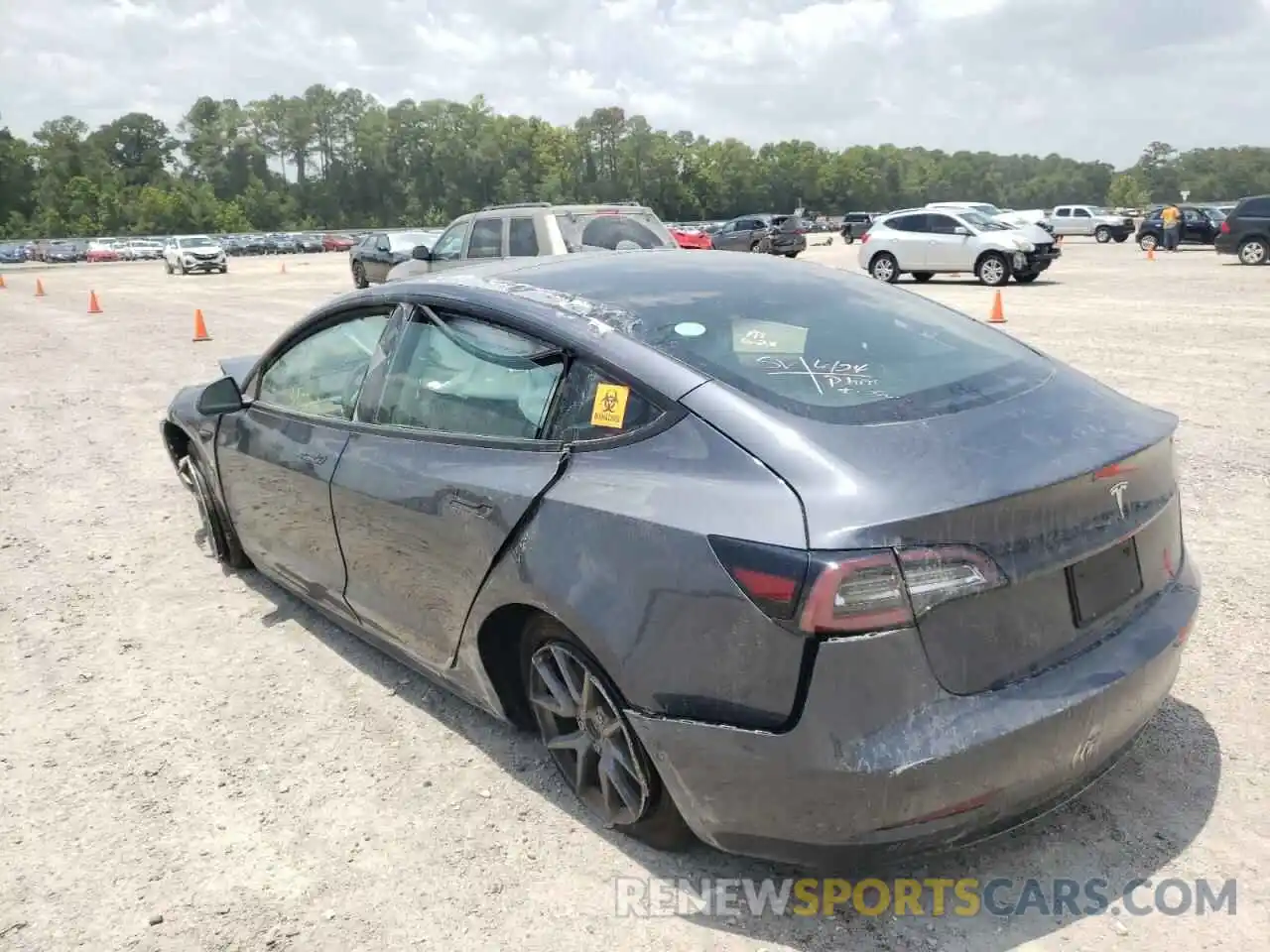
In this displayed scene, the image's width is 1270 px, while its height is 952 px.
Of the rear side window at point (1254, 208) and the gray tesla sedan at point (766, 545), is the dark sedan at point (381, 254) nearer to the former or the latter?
the gray tesla sedan at point (766, 545)

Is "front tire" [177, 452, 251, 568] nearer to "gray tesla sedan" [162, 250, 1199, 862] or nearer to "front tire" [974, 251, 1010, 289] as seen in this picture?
"gray tesla sedan" [162, 250, 1199, 862]

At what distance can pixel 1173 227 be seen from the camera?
110 feet

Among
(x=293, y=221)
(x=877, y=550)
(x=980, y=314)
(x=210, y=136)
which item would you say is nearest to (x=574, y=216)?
(x=980, y=314)

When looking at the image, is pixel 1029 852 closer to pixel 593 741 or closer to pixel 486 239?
pixel 593 741

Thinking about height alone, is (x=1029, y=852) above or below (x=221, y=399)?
below

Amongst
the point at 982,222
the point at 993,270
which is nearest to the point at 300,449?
the point at 993,270

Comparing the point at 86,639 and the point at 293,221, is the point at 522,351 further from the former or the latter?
the point at 293,221

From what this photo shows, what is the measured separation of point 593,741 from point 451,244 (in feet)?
42.0

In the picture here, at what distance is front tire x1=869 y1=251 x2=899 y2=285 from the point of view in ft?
75.3

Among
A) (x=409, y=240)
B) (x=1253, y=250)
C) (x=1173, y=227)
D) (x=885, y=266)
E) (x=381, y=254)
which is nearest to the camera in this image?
(x=381, y=254)

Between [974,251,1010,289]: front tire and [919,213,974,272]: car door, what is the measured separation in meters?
0.23

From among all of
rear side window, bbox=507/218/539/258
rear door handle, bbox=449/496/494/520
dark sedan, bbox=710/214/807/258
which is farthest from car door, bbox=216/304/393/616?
dark sedan, bbox=710/214/807/258

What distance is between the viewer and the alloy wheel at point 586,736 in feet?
8.56

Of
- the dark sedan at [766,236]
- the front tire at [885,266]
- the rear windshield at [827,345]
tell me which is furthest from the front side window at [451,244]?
the dark sedan at [766,236]
